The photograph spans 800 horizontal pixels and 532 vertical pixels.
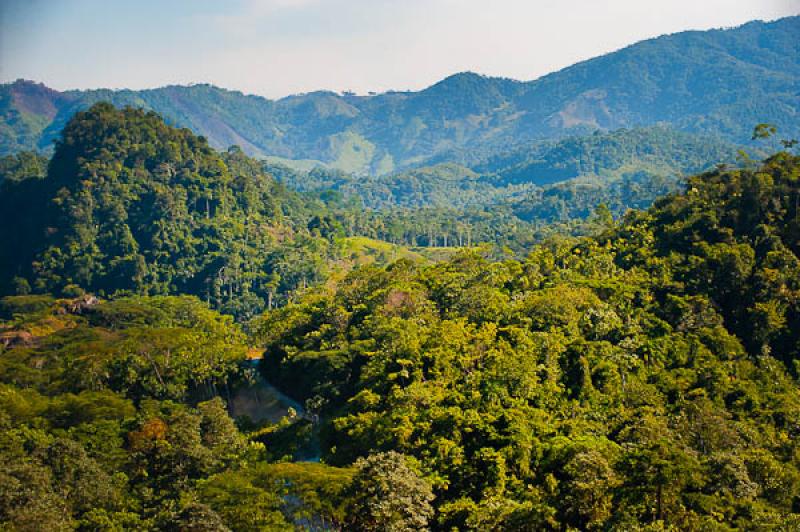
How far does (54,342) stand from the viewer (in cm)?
4884

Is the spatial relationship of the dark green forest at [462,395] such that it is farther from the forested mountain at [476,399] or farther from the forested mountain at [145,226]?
the forested mountain at [145,226]

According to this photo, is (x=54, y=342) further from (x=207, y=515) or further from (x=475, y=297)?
(x=207, y=515)

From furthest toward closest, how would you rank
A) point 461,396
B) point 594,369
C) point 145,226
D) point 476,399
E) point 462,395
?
point 145,226 < point 594,369 < point 462,395 < point 461,396 < point 476,399

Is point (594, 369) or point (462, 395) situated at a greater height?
point (462, 395)

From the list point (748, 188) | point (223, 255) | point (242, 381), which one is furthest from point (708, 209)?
point (223, 255)

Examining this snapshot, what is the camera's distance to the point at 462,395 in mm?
27703

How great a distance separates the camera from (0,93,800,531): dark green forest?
20.5 meters

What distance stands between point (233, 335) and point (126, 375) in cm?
1531

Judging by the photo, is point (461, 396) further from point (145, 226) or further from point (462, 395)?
point (145, 226)

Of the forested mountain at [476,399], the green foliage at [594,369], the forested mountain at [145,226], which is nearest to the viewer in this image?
the green foliage at [594,369]

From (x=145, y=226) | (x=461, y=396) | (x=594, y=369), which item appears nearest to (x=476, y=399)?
(x=461, y=396)

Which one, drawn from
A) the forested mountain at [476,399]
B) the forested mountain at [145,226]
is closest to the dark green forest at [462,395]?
the forested mountain at [476,399]

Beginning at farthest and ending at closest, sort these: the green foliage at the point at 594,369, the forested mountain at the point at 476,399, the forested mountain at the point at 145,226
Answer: the forested mountain at the point at 145,226
the forested mountain at the point at 476,399
the green foliage at the point at 594,369

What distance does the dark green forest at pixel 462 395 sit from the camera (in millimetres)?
20547
